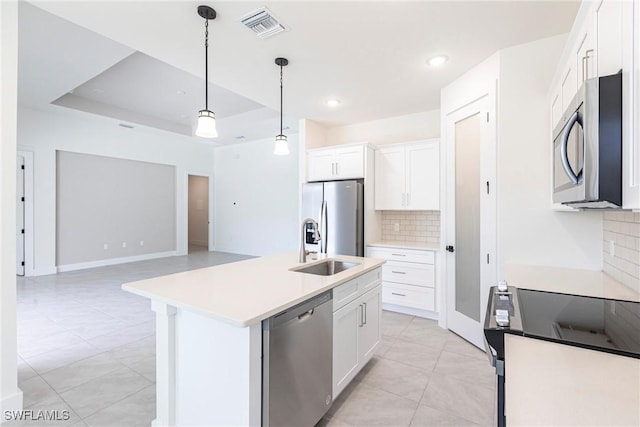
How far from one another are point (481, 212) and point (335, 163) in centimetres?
215

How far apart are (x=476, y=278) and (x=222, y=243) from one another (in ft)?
23.8

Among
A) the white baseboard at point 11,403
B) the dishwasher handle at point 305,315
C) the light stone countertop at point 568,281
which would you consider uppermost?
the light stone countertop at point 568,281

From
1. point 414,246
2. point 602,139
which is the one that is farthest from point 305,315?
point 414,246

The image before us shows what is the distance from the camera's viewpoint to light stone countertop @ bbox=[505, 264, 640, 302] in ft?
5.32

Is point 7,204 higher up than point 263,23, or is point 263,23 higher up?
point 263,23

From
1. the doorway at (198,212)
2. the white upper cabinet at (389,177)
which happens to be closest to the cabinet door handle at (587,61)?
the white upper cabinet at (389,177)

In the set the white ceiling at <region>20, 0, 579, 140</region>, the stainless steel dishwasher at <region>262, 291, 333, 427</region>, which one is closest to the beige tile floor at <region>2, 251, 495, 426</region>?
the stainless steel dishwasher at <region>262, 291, 333, 427</region>

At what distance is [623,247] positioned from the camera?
185 cm

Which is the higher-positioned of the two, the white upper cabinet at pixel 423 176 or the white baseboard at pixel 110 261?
the white upper cabinet at pixel 423 176

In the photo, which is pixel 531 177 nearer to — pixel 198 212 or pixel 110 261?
pixel 110 261

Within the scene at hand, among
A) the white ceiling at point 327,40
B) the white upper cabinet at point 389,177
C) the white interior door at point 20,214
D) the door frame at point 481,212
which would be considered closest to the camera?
the white ceiling at point 327,40

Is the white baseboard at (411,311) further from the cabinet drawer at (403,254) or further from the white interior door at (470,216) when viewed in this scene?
the cabinet drawer at (403,254)

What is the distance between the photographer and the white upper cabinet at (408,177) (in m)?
3.83

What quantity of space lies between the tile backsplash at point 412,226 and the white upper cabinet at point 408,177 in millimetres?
357
